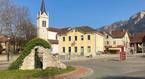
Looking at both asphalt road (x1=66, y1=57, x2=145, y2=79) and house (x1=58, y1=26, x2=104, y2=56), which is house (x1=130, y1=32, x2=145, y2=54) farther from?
asphalt road (x1=66, y1=57, x2=145, y2=79)

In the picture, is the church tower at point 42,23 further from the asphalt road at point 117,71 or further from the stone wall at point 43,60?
the stone wall at point 43,60

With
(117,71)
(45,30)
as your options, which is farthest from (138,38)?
(117,71)

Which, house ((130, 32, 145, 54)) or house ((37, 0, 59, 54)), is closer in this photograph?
house ((37, 0, 59, 54))

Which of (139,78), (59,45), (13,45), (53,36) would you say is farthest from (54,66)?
(53,36)

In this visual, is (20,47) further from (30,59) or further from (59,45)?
(30,59)

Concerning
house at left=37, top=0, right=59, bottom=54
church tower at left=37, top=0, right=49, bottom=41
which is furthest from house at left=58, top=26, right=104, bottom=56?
church tower at left=37, top=0, right=49, bottom=41

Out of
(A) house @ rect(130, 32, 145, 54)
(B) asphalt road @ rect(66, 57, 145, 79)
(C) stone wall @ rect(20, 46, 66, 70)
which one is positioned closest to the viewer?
(B) asphalt road @ rect(66, 57, 145, 79)

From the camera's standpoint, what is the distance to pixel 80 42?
292 feet

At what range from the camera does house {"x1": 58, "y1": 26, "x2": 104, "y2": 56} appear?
86938 millimetres

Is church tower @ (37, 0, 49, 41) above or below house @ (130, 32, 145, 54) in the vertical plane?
above

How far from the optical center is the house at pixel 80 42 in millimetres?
86938

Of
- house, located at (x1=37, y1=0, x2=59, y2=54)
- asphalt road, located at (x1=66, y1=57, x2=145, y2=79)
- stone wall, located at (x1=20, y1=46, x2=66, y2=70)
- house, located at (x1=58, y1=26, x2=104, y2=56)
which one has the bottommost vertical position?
asphalt road, located at (x1=66, y1=57, x2=145, y2=79)

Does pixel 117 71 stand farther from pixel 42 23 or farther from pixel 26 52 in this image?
pixel 42 23

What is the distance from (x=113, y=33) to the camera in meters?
109
